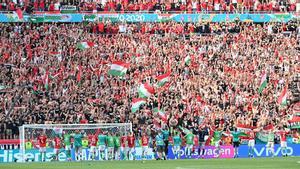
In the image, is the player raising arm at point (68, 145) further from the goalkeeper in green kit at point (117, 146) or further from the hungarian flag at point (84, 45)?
the hungarian flag at point (84, 45)

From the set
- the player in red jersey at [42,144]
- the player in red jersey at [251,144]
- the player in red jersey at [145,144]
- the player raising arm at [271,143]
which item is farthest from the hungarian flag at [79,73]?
the player raising arm at [271,143]

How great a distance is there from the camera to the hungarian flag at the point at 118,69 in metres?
53.6

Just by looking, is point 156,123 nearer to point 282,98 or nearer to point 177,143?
point 177,143

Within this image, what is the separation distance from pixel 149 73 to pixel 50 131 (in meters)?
11.1

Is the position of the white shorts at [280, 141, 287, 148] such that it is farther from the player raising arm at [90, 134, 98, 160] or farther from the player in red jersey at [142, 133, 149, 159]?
the player raising arm at [90, 134, 98, 160]

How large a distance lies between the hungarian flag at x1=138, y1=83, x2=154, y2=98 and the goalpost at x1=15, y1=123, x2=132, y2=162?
383 centimetres

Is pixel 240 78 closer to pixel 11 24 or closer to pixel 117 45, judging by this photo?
pixel 117 45

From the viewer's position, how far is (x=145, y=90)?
5141 cm

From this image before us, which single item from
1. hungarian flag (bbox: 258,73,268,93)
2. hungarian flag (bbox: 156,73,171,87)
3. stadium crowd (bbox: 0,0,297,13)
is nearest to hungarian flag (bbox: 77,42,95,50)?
stadium crowd (bbox: 0,0,297,13)

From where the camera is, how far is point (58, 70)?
53750 mm

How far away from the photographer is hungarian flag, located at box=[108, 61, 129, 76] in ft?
176

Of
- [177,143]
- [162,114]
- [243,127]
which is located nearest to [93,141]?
[177,143]

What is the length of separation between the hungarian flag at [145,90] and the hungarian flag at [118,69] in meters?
2.45

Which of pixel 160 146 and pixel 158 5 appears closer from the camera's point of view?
pixel 160 146
